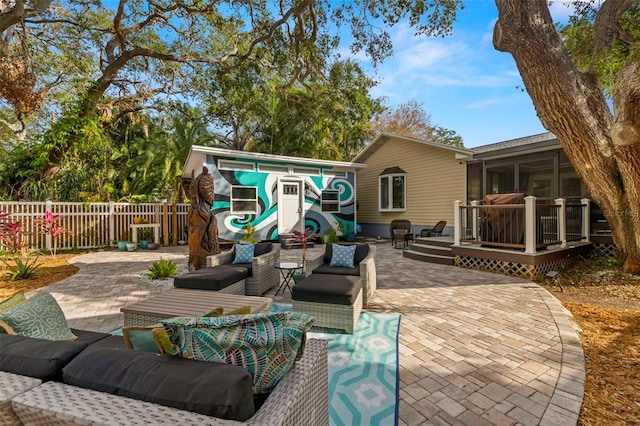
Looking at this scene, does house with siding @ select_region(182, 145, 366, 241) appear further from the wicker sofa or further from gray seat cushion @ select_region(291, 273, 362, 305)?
gray seat cushion @ select_region(291, 273, 362, 305)

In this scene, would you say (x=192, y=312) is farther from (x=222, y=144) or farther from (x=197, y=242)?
(x=222, y=144)

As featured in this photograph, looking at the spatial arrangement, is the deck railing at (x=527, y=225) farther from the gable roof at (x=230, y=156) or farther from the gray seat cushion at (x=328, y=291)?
the gable roof at (x=230, y=156)

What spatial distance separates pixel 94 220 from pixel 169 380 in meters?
12.1

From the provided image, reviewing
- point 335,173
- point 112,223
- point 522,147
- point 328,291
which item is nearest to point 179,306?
point 328,291

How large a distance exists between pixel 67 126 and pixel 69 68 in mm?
3012

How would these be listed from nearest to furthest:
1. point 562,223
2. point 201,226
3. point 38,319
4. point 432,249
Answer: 1. point 38,319
2. point 201,226
3. point 562,223
4. point 432,249

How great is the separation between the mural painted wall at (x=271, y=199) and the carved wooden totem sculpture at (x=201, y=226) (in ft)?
13.2

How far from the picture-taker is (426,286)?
5.69 m

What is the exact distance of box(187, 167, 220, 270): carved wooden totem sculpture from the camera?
612 cm

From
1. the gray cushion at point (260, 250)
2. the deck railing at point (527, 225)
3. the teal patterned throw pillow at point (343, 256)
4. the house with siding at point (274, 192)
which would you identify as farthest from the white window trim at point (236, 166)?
the deck railing at point (527, 225)

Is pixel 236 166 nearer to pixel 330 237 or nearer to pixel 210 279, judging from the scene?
pixel 330 237

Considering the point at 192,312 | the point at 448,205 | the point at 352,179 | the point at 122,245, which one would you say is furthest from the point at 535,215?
the point at 122,245

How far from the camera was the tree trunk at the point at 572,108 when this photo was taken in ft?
17.9

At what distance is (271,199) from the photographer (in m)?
11.4
